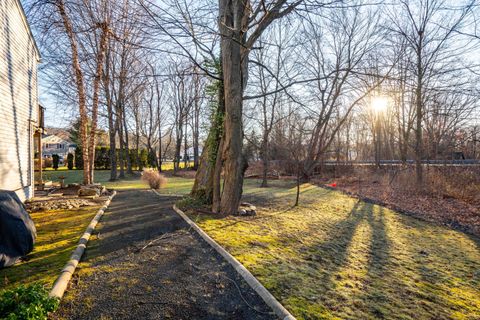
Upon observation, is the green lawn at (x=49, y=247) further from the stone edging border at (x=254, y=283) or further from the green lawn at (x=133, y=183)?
the green lawn at (x=133, y=183)

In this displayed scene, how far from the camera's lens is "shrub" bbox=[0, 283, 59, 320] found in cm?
219

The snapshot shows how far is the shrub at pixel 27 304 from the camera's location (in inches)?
86.3

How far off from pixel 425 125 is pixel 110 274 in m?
19.3

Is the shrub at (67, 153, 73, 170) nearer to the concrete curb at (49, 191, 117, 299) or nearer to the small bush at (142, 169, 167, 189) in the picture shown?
the small bush at (142, 169, 167, 189)

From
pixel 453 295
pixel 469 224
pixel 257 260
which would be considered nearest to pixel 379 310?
pixel 453 295

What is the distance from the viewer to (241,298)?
9.79 ft

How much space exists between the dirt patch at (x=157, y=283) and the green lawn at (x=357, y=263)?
41 cm

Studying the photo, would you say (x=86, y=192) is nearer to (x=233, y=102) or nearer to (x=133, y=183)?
(x=233, y=102)

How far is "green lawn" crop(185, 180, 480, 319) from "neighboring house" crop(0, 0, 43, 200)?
6150 millimetres

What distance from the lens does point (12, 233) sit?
386cm

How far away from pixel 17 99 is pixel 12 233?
7014 millimetres

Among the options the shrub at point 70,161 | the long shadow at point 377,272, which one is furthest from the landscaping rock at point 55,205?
the shrub at point 70,161

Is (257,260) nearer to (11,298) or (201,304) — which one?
(201,304)

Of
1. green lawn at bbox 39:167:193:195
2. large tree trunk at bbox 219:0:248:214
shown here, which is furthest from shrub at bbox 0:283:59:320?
green lawn at bbox 39:167:193:195
